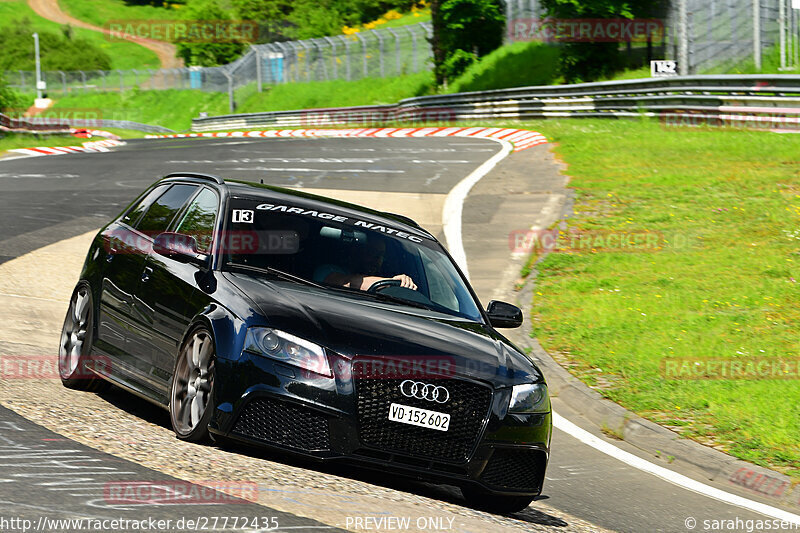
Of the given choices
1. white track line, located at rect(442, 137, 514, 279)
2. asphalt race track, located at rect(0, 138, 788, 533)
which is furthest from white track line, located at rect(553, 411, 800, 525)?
white track line, located at rect(442, 137, 514, 279)

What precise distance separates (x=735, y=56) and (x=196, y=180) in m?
34.1

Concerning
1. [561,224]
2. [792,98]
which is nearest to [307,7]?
[792,98]

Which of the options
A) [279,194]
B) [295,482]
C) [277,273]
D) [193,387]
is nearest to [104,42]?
[279,194]

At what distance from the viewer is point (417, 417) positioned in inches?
238

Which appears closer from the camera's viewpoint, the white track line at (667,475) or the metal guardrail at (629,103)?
the white track line at (667,475)

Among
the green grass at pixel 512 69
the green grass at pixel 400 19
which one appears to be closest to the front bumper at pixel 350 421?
the green grass at pixel 512 69

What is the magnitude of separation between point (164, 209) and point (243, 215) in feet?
3.67

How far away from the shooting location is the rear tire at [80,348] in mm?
8117

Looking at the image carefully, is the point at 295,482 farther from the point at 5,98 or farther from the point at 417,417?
the point at 5,98

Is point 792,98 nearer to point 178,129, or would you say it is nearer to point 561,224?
point 561,224

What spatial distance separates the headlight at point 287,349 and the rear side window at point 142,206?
2692 millimetres

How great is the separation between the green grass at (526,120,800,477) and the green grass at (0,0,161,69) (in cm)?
12156

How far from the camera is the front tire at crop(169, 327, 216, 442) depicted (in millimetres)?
6273

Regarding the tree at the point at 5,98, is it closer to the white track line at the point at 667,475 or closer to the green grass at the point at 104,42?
the white track line at the point at 667,475
